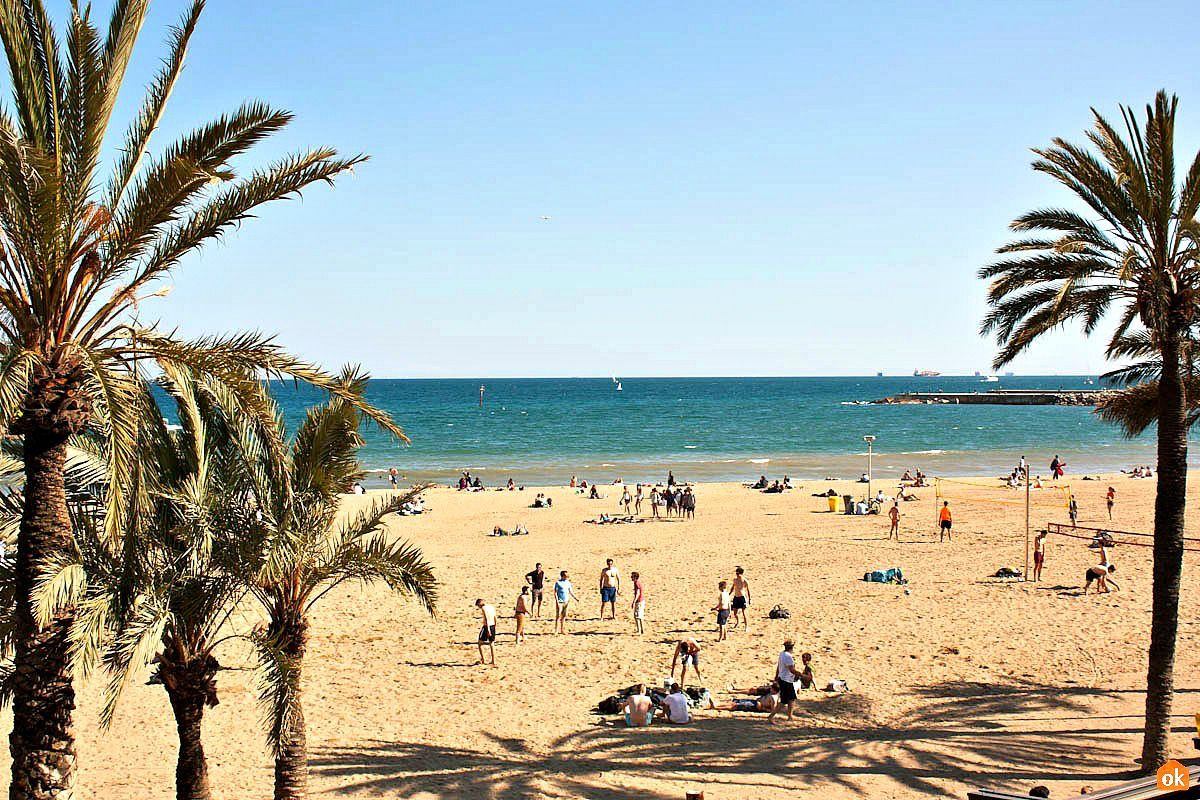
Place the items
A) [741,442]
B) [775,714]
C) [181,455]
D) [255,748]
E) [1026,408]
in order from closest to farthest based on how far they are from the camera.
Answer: [181,455], [255,748], [775,714], [741,442], [1026,408]

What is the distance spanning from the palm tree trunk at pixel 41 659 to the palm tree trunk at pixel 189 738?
7.64 ft

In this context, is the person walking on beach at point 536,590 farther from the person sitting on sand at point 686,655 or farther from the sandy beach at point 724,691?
the person sitting on sand at point 686,655

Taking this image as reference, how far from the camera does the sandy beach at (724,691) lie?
1106cm

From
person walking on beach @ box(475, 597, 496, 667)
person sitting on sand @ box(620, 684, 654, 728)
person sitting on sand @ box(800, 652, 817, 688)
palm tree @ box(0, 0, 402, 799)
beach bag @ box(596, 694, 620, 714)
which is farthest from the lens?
person walking on beach @ box(475, 597, 496, 667)

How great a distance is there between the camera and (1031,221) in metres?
11.3

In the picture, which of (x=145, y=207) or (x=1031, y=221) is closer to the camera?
(x=145, y=207)

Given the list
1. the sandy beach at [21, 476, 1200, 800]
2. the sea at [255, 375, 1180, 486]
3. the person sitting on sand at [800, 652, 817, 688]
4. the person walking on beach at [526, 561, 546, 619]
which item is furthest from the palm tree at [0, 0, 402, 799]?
the sea at [255, 375, 1180, 486]

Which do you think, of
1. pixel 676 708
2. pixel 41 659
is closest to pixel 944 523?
pixel 676 708

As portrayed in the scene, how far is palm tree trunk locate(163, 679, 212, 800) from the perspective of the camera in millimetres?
8969

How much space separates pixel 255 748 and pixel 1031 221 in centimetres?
1174

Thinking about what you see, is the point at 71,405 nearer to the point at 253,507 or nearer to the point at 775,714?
the point at 253,507

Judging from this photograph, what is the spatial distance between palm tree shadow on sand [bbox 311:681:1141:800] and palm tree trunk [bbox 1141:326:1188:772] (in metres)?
0.78

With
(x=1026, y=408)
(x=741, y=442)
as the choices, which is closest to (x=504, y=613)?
(x=741, y=442)

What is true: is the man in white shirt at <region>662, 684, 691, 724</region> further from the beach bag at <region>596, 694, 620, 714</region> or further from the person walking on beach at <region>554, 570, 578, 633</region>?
the person walking on beach at <region>554, 570, 578, 633</region>
